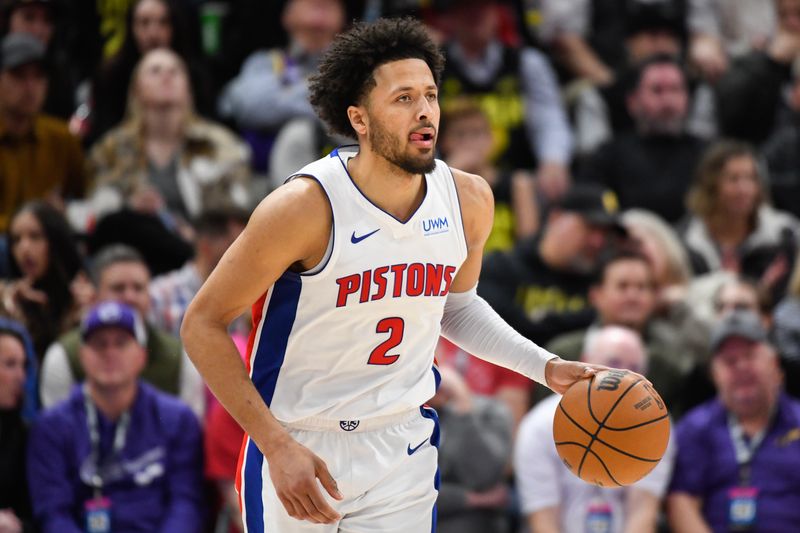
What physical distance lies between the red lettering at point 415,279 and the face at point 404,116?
31 centimetres

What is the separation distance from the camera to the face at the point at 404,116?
417 cm

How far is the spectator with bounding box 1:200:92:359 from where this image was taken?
7.66 metres

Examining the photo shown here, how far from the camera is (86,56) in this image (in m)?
10.3

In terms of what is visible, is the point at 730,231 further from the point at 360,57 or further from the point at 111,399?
the point at 360,57

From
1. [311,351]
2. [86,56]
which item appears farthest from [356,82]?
[86,56]

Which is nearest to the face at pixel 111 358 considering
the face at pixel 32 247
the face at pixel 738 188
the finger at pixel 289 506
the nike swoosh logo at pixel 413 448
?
the face at pixel 32 247

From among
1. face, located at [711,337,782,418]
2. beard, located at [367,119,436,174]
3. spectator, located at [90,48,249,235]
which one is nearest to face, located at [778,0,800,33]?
face, located at [711,337,782,418]

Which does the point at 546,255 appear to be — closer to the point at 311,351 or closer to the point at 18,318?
the point at 18,318

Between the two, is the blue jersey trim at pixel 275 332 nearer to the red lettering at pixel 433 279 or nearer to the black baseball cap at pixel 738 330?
the red lettering at pixel 433 279

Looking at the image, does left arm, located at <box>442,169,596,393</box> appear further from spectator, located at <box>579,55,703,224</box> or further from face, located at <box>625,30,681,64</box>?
face, located at <box>625,30,681,64</box>

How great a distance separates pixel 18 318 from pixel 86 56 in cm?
342

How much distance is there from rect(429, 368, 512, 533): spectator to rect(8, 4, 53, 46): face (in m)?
4.23

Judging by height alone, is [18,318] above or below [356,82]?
below

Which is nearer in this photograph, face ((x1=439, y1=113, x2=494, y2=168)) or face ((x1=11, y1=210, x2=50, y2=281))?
face ((x1=11, y1=210, x2=50, y2=281))
